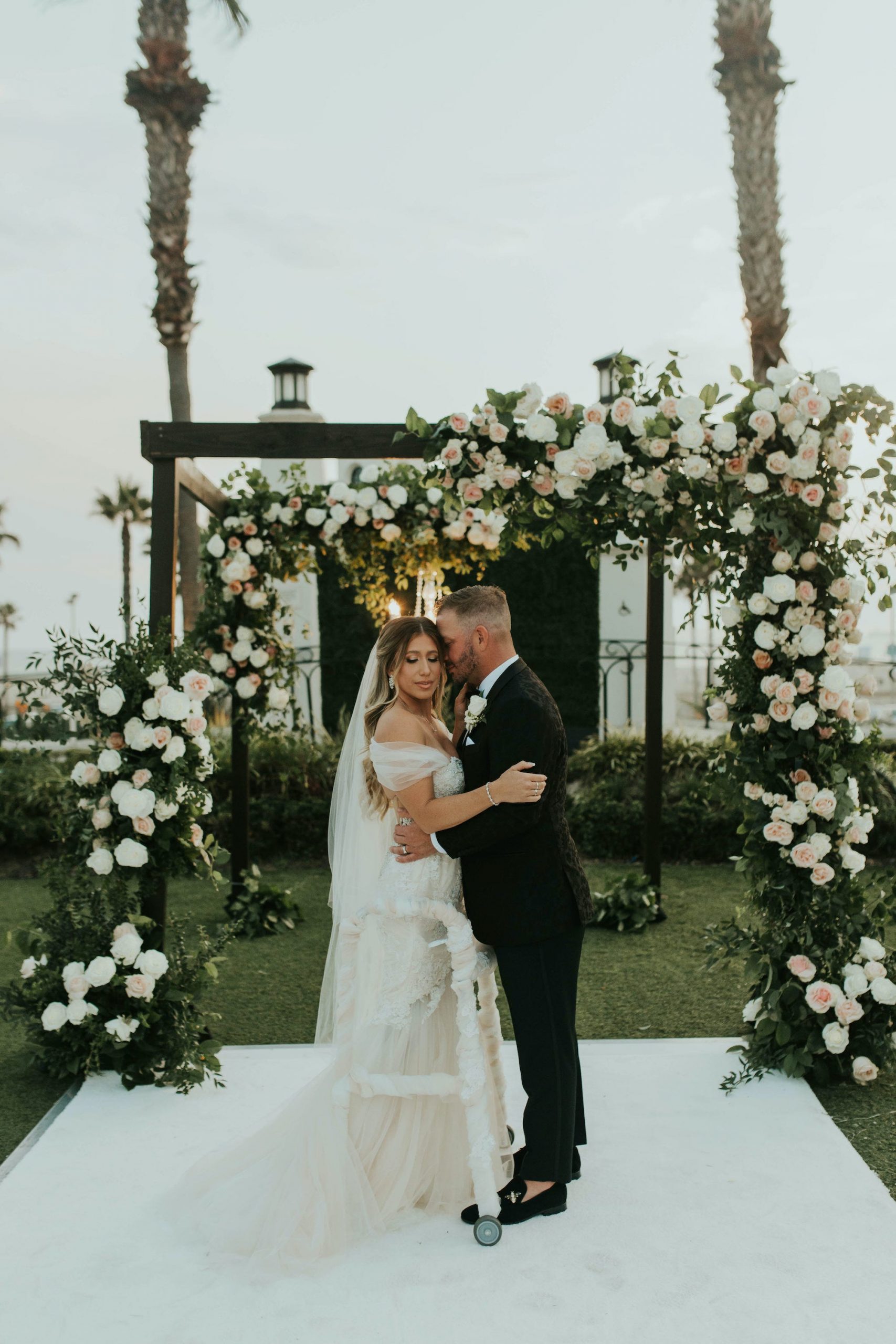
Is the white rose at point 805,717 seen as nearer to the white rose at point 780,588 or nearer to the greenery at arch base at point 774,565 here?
the greenery at arch base at point 774,565

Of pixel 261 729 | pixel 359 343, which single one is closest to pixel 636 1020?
pixel 261 729

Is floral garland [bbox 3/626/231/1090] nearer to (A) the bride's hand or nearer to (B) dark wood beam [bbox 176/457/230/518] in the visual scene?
(B) dark wood beam [bbox 176/457/230/518]

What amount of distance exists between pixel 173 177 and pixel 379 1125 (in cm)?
1176

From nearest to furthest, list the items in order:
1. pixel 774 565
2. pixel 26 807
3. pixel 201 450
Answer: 1. pixel 774 565
2. pixel 201 450
3. pixel 26 807

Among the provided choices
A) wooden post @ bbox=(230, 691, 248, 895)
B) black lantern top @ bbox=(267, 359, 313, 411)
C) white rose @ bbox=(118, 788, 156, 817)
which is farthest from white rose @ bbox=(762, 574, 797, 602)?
black lantern top @ bbox=(267, 359, 313, 411)

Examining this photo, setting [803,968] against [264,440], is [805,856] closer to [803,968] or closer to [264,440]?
[803,968]

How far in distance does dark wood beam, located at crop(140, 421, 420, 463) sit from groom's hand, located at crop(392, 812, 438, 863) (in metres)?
2.01

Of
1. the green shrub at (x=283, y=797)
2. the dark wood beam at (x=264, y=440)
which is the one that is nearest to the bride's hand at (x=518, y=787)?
the dark wood beam at (x=264, y=440)

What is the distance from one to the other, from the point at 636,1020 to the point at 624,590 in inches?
366

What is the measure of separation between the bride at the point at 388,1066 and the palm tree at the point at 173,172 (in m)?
8.80

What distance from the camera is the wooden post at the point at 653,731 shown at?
20.3 feet

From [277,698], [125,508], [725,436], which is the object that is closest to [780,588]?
[725,436]

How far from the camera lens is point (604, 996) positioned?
17.2 ft

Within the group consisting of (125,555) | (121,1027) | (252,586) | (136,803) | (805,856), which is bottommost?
(121,1027)
